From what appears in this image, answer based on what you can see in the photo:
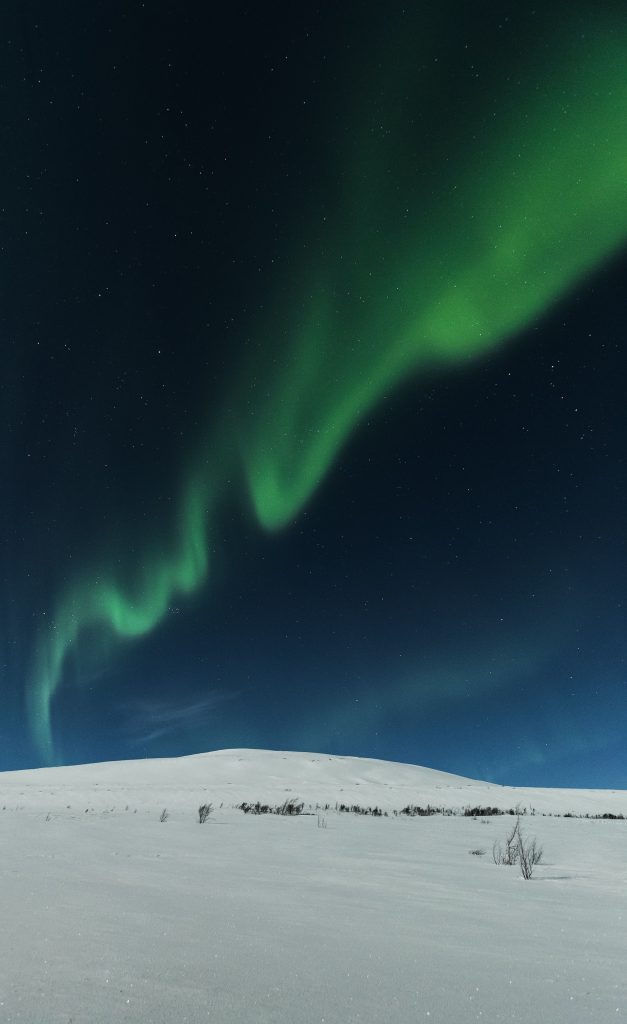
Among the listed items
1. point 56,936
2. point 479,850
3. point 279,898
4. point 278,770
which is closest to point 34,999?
point 56,936

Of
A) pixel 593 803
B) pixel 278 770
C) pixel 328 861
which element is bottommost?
pixel 593 803

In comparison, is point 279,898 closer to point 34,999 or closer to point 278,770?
point 34,999

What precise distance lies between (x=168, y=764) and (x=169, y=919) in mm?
31538

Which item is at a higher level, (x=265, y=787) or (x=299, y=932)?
(x=265, y=787)

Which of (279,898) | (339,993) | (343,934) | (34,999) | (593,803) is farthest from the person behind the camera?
(593,803)

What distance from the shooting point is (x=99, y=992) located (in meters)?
1.58

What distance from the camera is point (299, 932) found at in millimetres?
2473

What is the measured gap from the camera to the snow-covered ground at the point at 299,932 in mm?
1580

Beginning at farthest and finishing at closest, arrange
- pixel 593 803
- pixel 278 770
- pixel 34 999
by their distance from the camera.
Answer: pixel 278 770 → pixel 593 803 → pixel 34 999

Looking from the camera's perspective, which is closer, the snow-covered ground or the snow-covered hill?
the snow-covered ground

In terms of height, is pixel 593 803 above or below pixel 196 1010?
below

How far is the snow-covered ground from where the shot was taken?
1.58 metres

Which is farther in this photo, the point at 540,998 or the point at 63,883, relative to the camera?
the point at 63,883

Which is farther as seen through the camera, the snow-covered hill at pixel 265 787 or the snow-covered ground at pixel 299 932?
the snow-covered hill at pixel 265 787
